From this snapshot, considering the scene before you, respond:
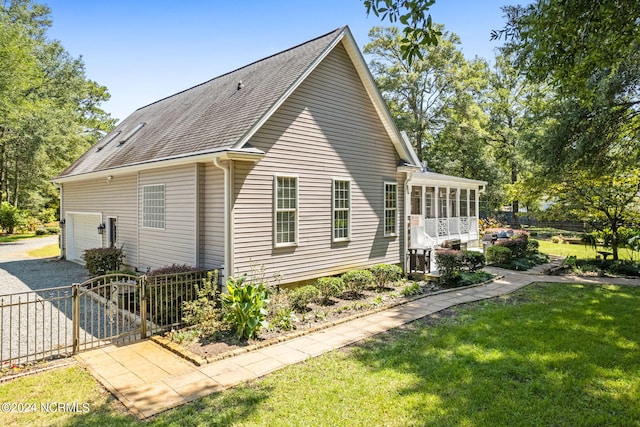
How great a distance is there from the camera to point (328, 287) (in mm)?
9414

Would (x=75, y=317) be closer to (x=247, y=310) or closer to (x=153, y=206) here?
(x=247, y=310)

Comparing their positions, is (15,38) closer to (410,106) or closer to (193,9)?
(193,9)

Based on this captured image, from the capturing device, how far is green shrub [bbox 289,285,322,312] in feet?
28.2

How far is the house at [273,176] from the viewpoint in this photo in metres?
8.54

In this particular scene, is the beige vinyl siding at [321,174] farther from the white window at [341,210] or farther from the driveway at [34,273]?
the driveway at [34,273]

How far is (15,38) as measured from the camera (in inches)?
990

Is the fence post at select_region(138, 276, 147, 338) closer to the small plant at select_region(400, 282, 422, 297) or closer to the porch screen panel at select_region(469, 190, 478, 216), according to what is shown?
the small plant at select_region(400, 282, 422, 297)

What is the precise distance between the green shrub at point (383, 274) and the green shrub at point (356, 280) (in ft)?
1.29

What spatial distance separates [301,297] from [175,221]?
382 centimetres

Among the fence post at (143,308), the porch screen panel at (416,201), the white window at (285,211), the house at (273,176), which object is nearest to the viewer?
the fence post at (143,308)

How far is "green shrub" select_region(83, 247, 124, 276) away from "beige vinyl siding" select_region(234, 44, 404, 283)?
6196mm

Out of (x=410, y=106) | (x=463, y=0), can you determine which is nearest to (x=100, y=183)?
(x=463, y=0)


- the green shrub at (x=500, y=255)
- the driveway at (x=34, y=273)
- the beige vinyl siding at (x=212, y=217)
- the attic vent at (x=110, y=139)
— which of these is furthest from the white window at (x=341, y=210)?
the attic vent at (x=110, y=139)

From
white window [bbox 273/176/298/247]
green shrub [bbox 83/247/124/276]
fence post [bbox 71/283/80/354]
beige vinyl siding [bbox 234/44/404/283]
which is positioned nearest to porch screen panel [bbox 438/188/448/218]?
beige vinyl siding [bbox 234/44/404/283]
